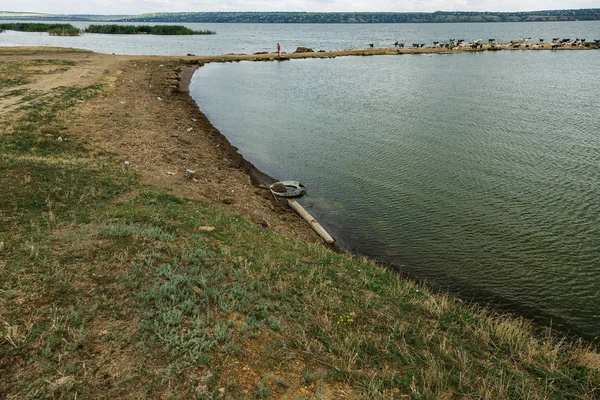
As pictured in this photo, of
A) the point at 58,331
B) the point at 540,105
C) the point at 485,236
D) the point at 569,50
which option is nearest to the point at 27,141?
the point at 58,331

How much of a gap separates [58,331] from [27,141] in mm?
14781

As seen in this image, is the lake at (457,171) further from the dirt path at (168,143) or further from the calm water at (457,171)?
the dirt path at (168,143)

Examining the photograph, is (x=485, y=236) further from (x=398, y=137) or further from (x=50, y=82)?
(x=50, y=82)

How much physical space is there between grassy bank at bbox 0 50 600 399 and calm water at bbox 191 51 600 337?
111 inches

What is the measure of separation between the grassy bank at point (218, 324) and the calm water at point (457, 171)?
281 centimetres

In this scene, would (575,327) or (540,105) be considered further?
(540,105)

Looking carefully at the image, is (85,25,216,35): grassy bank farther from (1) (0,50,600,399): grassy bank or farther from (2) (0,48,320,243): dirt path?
(1) (0,50,600,399): grassy bank

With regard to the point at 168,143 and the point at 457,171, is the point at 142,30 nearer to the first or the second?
the point at 168,143

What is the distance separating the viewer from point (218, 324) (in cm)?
717

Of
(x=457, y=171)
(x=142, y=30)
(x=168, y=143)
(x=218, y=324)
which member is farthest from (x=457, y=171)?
(x=142, y=30)

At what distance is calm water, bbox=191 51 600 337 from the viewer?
486 inches

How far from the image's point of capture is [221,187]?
1712cm

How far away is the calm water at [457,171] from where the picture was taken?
486 inches

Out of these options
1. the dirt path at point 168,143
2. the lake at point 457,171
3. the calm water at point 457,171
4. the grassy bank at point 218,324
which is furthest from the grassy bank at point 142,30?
the grassy bank at point 218,324
